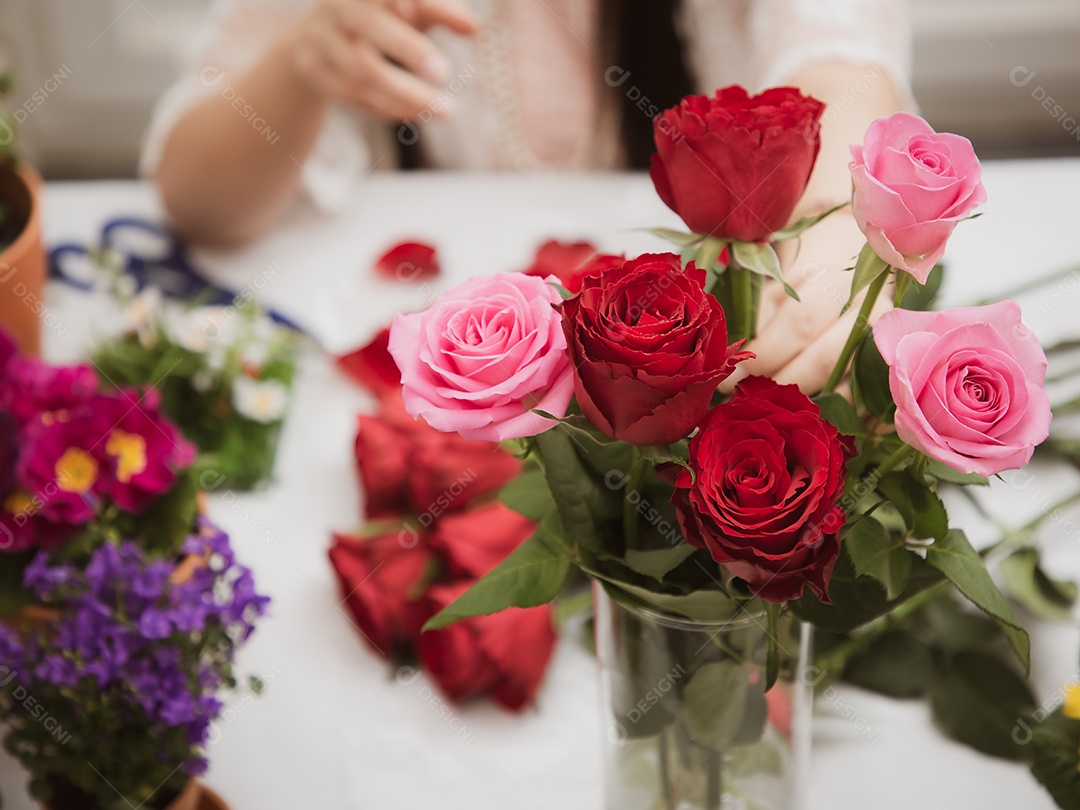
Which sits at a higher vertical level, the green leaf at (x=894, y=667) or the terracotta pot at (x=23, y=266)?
the terracotta pot at (x=23, y=266)

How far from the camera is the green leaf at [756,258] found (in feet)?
1.17

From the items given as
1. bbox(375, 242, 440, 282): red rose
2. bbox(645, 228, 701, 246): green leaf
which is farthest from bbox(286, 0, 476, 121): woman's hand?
bbox(645, 228, 701, 246): green leaf

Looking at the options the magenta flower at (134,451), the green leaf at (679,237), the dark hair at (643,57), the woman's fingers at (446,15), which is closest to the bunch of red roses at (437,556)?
the magenta flower at (134,451)

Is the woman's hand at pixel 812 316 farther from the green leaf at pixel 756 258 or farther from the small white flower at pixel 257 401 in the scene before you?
the small white flower at pixel 257 401

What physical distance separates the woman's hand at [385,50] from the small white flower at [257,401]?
0.24 m

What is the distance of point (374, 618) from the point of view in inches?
23.4

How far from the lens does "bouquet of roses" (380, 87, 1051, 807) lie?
298mm

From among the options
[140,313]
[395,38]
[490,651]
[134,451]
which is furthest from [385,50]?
[490,651]

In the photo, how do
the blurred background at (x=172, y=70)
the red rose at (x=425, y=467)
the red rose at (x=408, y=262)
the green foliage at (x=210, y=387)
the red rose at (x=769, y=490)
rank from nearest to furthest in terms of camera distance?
the red rose at (x=769, y=490) < the red rose at (x=425, y=467) < the green foliage at (x=210, y=387) < the red rose at (x=408, y=262) < the blurred background at (x=172, y=70)

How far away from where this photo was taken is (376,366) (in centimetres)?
73

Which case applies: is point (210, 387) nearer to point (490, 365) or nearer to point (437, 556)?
point (437, 556)

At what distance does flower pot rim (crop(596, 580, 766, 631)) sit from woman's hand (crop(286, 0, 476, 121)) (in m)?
0.50

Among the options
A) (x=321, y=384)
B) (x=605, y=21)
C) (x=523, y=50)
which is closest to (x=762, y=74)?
(x=605, y=21)

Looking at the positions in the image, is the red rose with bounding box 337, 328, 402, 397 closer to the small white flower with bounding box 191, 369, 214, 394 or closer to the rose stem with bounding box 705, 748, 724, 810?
the small white flower with bounding box 191, 369, 214, 394
